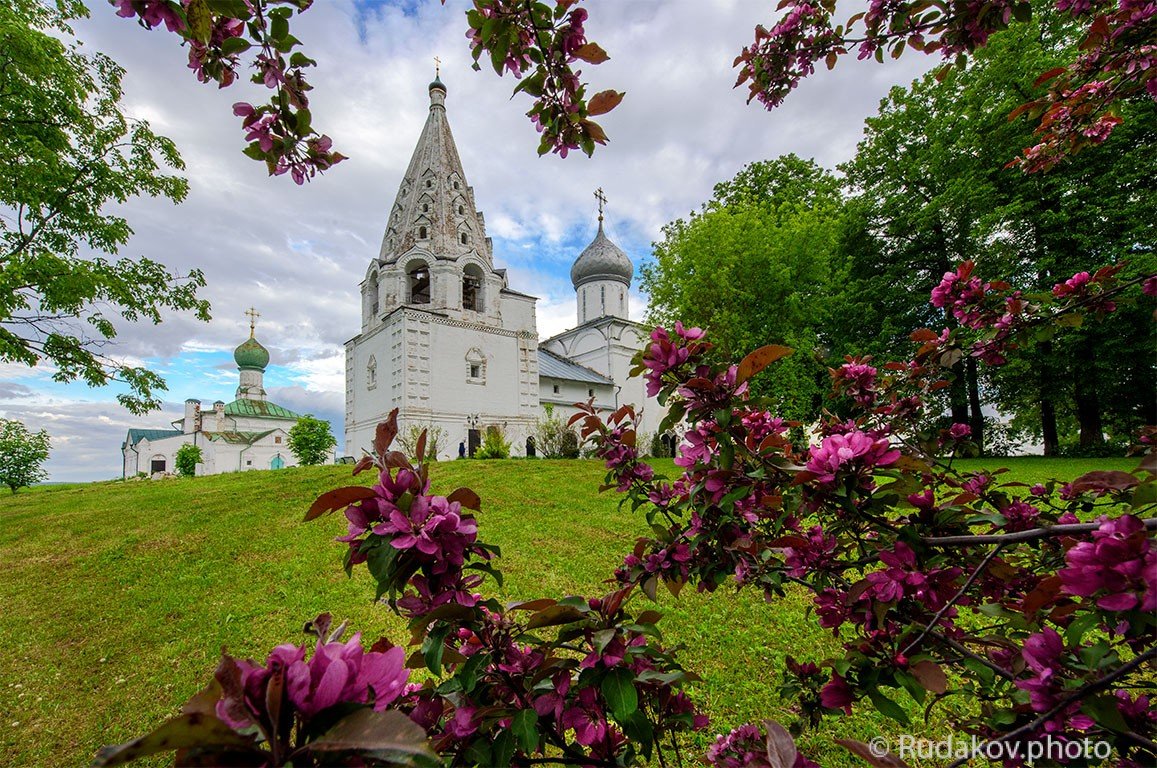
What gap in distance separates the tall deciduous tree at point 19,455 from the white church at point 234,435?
16.1 meters

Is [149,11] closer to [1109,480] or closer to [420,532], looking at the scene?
[420,532]

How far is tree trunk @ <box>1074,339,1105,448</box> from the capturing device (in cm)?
1362

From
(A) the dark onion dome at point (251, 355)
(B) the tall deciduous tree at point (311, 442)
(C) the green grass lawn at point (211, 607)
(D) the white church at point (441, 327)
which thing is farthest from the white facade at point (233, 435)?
(C) the green grass lawn at point (211, 607)

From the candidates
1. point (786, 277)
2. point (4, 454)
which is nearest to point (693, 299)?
point (786, 277)

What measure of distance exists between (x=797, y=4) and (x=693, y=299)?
1449cm

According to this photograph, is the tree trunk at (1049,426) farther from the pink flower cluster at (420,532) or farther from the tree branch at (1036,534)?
the pink flower cluster at (420,532)

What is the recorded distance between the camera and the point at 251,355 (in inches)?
1505

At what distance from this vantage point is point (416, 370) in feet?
63.6

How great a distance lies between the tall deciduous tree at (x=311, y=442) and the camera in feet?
70.9

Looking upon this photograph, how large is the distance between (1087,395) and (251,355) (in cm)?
4698

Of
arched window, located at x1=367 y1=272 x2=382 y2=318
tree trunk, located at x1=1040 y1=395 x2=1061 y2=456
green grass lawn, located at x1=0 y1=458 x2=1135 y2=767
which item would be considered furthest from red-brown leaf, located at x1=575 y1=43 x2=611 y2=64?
arched window, located at x1=367 y1=272 x2=382 y2=318

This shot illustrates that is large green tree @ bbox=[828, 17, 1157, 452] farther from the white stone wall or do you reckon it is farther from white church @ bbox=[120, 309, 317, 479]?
white church @ bbox=[120, 309, 317, 479]

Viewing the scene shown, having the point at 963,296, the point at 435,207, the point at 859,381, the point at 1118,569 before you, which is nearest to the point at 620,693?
the point at 1118,569

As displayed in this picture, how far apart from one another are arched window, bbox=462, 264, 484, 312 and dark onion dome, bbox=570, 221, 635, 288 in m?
9.64
